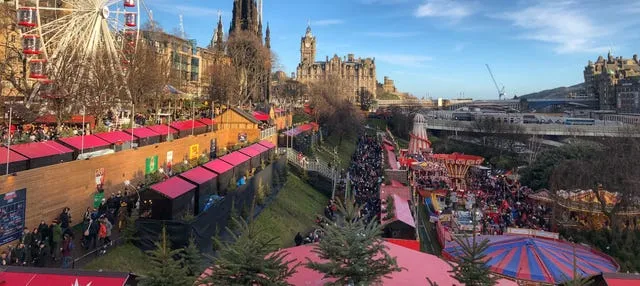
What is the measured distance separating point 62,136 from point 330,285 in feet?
54.8

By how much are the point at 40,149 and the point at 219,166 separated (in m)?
7.34

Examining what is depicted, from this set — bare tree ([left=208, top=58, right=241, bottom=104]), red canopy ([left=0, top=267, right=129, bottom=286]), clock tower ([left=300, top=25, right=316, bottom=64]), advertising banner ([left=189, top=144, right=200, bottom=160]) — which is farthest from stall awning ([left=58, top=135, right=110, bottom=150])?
clock tower ([left=300, top=25, right=316, bottom=64])

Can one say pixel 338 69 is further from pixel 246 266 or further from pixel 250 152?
pixel 246 266

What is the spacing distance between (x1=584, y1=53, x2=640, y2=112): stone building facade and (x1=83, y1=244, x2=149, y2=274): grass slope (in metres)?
136

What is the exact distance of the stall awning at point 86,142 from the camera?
19000mm

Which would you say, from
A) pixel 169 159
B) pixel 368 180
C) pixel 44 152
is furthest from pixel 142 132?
pixel 368 180

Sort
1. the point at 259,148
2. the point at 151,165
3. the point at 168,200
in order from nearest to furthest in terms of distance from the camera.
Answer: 1. the point at 168,200
2. the point at 151,165
3. the point at 259,148

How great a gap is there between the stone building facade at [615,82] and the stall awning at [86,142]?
5256 inches

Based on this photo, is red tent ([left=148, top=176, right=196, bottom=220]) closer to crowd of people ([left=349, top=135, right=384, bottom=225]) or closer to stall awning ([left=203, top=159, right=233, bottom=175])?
stall awning ([left=203, top=159, right=233, bottom=175])

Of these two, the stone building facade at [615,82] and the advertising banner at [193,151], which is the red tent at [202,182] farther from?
the stone building facade at [615,82]

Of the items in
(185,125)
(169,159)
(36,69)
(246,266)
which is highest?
(36,69)

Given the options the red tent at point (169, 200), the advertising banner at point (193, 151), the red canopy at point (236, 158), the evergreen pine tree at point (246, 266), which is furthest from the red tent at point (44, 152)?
the advertising banner at point (193, 151)

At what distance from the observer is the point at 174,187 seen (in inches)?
635

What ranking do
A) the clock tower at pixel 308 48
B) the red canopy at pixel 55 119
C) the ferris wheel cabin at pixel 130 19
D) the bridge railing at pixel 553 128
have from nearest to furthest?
1. the red canopy at pixel 55 119
2. the ferris wheel cabin at pixel 130 19
3. the bridge railing at pixel 553 128
4. the clock tower at pixel 308 48
